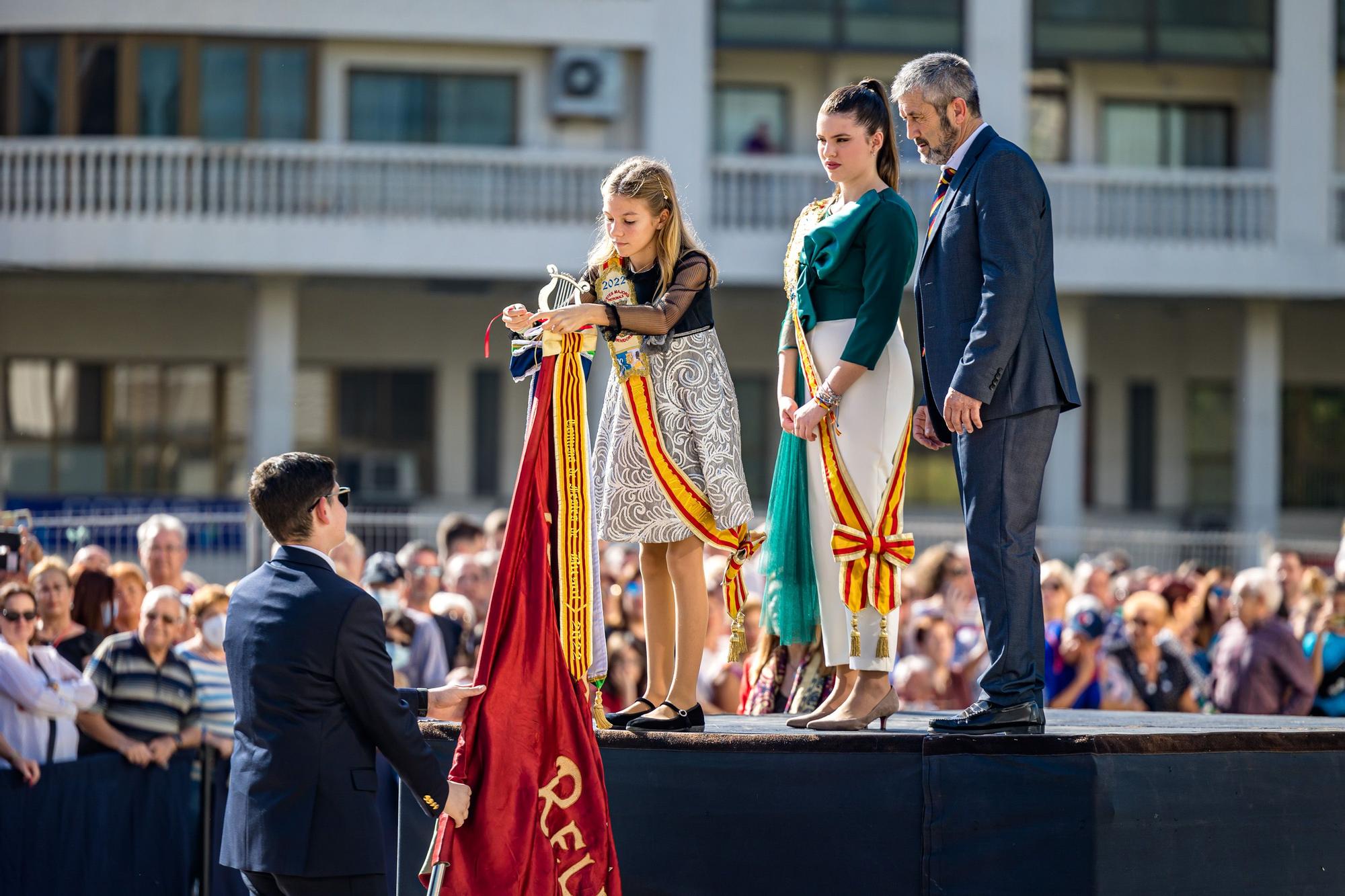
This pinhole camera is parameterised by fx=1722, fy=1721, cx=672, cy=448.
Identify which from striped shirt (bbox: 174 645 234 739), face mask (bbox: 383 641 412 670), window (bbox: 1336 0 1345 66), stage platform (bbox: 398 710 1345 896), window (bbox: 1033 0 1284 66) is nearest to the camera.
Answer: stage platform (bbox: 398 710 1345 896)

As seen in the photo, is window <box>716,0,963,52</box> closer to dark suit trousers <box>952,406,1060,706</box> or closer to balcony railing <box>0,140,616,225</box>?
balcony railing <box>0,140,616,225</box>

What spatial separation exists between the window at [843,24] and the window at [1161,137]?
9.63 ft

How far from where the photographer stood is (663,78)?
20.7 m

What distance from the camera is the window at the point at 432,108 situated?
69.7ft

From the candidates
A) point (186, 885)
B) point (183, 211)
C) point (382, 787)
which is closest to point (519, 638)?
point (382, 787)

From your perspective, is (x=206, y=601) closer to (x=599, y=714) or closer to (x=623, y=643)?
(x=623, y=643)

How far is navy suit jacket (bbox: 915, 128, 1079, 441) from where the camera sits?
5.04m

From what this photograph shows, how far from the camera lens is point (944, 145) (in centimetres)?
530

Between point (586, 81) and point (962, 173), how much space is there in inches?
632

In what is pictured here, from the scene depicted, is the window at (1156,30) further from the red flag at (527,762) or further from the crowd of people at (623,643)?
the red flag at (527,762)

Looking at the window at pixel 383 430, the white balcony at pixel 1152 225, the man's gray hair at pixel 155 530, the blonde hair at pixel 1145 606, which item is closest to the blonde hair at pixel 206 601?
the man's gray hair at pixel 155 530

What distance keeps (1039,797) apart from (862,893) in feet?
1.96

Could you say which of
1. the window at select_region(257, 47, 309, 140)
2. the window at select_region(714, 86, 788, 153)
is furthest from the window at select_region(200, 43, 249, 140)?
the window at select_region(714, 86, 788, 153)

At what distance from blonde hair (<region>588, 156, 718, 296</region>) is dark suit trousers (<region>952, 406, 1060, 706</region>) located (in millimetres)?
1024
